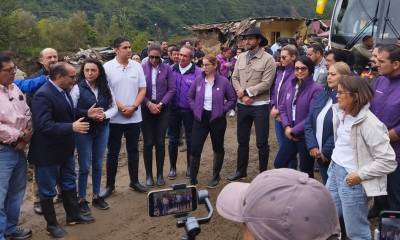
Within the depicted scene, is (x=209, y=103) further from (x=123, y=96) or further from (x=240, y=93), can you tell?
Answer: (x=123, y=96)

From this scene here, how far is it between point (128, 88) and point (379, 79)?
9.25 ft

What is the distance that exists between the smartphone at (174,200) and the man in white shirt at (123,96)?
3153 millimetres

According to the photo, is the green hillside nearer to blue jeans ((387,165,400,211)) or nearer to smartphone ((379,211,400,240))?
blue jeans ((387,165,400,211))

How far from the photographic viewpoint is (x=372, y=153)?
3020 millimetres

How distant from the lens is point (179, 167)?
6609 millimetres

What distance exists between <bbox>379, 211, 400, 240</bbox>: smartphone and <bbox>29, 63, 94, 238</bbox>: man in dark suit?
9.16 ft

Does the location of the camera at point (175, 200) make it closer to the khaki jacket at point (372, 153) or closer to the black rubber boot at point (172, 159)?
the khaki jacket at point (372, 153)

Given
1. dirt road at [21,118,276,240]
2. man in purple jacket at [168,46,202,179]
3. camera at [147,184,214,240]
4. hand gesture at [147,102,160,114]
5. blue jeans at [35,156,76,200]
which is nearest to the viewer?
camera at [147,184,214,240]

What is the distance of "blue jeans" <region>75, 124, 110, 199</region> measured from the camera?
4.69m

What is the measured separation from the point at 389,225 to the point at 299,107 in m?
2.45

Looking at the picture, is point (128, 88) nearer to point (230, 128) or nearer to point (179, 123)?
point (179, 123)

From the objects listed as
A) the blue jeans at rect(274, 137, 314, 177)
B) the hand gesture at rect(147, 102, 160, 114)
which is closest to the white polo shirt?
the hand gesture at rect(147, 102, 160, 114)

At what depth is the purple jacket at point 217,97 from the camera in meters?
5.41

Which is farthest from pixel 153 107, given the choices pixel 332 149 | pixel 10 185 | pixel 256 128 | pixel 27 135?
pixel 332 149
